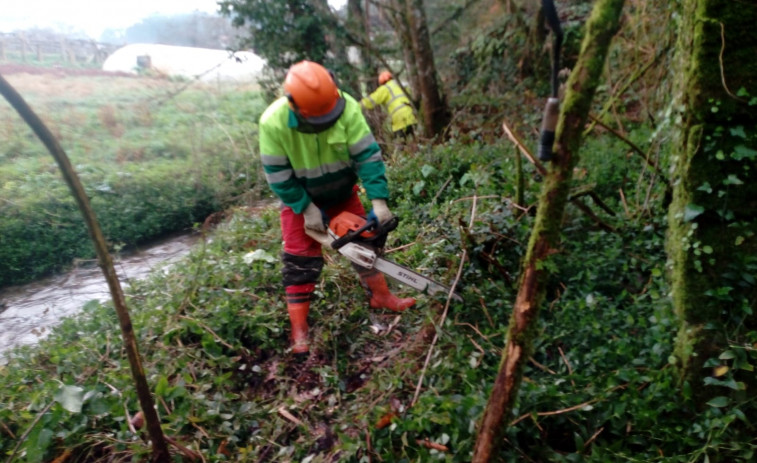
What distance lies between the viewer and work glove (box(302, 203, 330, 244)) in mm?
3268

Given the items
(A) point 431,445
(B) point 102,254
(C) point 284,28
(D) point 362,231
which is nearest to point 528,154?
(A) point 431,445

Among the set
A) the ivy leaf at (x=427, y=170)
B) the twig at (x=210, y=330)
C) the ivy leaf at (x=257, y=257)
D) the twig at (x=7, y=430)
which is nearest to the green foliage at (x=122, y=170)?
the ivy leaf at (x=257, y=257)

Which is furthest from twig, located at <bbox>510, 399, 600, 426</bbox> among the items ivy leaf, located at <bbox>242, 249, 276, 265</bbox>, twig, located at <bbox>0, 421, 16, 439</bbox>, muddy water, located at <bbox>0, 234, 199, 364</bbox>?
muddy water, located at <bbox>0, 234, 199, 364</bbox>

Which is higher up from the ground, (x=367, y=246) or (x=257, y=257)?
(x=367, y=246)

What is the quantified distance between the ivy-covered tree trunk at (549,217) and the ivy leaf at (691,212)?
67 centimetres

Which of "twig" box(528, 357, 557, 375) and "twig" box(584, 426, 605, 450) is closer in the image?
"twig" box(584, 426, 605, 450)

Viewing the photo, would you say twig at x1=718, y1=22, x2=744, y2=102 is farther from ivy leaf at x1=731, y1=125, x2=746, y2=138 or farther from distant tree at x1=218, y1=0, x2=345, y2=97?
distant tree at x1=218, y1=0, x2=345, y2=97

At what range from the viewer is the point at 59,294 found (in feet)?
19.1

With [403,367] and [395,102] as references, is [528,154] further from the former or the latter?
[395,102]

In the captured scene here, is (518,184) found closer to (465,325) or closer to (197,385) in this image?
(465,325)

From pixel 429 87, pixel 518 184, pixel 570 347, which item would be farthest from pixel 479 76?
pixel 570 347

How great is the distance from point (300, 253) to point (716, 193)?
248 centimetres

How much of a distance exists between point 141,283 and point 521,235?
351 cm

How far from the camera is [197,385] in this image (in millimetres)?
3066
